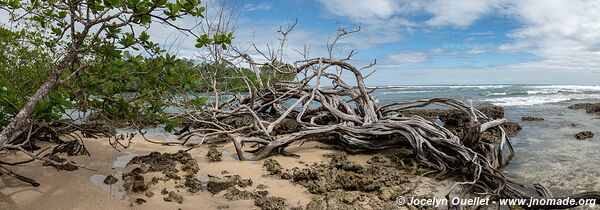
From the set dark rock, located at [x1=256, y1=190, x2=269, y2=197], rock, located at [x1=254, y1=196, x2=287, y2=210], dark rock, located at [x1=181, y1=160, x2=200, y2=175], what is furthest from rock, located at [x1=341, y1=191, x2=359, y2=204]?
dark rock, located at [x1=181, y1=160, x2=200, y2=175]

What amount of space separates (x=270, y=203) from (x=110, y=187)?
1.58 metres

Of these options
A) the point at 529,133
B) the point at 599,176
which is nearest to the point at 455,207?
the point at 599,176

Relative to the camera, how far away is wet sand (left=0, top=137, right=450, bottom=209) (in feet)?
11.2

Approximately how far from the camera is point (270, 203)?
362 centimetres

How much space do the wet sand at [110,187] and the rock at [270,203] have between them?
56 millimetres

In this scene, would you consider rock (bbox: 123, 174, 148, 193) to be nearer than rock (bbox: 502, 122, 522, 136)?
Yes

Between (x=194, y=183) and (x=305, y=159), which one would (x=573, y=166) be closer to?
(x=305, y=159)

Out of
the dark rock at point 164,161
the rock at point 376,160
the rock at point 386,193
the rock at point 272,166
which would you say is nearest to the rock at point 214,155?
the dark rock at point 164,161

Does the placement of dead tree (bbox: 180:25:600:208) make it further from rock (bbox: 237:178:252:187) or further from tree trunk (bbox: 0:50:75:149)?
tree trunk (bbox: 0:50:75:149)

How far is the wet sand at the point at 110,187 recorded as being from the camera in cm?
343

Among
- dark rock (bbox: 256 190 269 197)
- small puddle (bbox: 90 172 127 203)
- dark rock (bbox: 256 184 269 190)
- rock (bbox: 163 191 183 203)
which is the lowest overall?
dark rock (bbox: 256 190 269 197)

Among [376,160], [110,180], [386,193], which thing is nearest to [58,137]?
[110,180]

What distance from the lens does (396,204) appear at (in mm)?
3795

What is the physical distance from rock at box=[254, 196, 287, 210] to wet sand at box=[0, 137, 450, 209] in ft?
0.18
